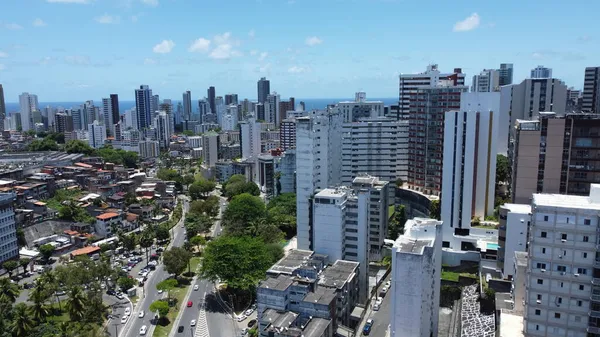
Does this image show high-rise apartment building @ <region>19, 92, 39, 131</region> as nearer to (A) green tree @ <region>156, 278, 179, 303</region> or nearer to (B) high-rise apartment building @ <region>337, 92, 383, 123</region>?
(B) high-rise apartment building @ <region>337, 92, 383, 123</region>

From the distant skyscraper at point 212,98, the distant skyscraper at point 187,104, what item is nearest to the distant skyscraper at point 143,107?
the distant skyscraper at point 187,104

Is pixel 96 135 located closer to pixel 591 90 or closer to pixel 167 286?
pixel 167 286

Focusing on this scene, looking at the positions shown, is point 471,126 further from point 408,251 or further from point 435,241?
point 408,251

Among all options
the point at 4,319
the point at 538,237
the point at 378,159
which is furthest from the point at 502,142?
the point at 4,319

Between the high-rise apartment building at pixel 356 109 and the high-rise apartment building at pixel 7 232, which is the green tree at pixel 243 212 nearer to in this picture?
the high-rise apartment building at pixel 7 232

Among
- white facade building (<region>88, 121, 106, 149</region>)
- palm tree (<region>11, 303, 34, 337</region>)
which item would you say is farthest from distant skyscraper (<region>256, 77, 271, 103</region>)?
palm tree (<region>11, 303, 34, 337</region>)
